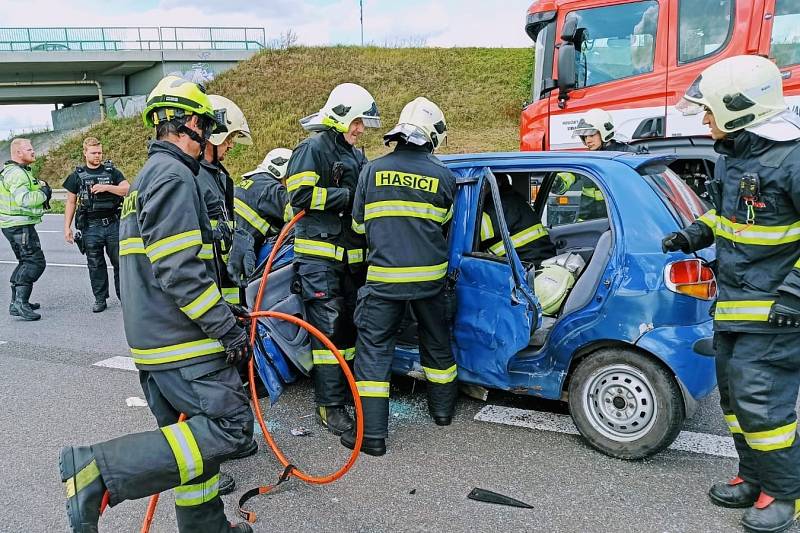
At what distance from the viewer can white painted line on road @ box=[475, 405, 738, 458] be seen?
10.9 feet

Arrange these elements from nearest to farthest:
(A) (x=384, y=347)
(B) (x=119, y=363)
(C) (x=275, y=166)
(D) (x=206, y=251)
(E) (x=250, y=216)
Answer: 1. (D) (x=206, y=251)
2. (A) (x=384, y=347)
3. (E) (x=250, y=216)
4. (C) (x=275, y=166)
5. (B) (x=119, y=363)

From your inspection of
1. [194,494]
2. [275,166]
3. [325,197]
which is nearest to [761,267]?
[325,197]

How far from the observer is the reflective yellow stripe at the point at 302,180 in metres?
3.68

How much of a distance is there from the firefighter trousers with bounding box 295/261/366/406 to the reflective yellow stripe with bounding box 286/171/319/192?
476 millimetres

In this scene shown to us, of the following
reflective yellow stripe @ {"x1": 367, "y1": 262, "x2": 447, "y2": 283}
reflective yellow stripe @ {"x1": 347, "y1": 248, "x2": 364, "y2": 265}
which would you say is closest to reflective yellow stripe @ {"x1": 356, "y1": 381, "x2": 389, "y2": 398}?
reflective yellow stripe @ {"x1": 367, "y1": 262, "x2": 447, "y2": 283}

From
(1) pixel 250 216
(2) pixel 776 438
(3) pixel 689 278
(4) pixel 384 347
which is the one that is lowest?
(2) pixel 776 438

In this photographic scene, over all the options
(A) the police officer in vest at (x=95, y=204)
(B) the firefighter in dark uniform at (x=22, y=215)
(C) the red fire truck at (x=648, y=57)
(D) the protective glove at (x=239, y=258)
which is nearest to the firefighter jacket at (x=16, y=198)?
(B) the firefighter in dark uniform at (x=22, y=215)

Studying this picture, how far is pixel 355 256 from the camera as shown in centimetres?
388

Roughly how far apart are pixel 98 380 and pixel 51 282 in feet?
14.9

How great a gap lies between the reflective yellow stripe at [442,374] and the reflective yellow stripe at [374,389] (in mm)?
288

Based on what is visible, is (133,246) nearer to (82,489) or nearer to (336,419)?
(82,489)

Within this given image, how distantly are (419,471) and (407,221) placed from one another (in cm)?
132

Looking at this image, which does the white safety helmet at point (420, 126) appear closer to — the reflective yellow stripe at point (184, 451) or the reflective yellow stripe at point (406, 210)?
the reflective yellow stripe at point (406, 210)

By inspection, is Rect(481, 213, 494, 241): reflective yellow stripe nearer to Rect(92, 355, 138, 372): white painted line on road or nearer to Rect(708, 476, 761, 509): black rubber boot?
Rect(708, 476, 761, 509): black rubber boot
